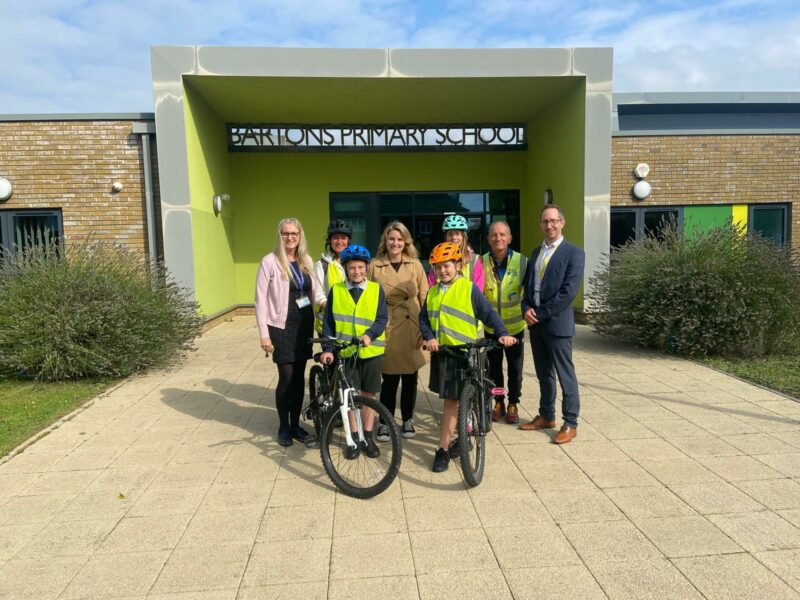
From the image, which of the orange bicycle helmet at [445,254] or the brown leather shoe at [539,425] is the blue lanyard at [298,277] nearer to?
the orange bicycle helmet at [445,254]

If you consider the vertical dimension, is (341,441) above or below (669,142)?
below

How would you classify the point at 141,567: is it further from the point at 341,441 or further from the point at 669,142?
the point at 669,142

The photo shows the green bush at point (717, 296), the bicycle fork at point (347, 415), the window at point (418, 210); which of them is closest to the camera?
the bicycle fork at point (347, 415)

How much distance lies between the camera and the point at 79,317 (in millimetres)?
6340

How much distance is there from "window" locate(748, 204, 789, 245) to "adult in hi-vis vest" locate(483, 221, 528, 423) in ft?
30.7

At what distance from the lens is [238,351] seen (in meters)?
8.70

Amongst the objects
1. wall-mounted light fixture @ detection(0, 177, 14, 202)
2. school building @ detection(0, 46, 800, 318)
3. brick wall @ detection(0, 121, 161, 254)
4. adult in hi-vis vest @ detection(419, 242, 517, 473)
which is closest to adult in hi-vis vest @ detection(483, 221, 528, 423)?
adult in hi-vis vest @ detection(419, 242, 517, 473)

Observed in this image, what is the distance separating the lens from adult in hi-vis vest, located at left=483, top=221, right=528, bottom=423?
4719 millimetres

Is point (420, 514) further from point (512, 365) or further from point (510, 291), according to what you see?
point (510, 291)

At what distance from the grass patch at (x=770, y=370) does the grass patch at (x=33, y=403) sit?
737cm

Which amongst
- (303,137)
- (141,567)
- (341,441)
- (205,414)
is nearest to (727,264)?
(341,441)

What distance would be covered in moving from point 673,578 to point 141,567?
2623 mm

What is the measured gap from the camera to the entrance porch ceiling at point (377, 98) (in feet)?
32.6

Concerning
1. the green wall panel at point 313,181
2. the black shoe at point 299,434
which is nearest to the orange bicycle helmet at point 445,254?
the black shoe at point 299,434
